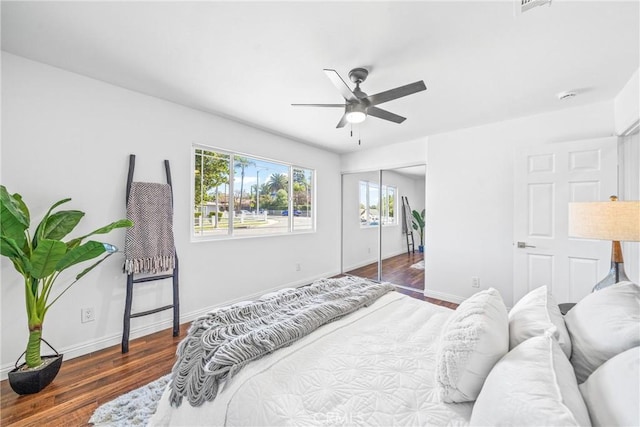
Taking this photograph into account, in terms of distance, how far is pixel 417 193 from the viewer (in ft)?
14.7

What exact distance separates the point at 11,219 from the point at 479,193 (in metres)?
4.48

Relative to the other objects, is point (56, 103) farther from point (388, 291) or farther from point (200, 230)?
point (388, 291)

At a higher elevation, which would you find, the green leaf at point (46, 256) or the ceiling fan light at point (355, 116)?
the ceiling fan light at point (355, 116)

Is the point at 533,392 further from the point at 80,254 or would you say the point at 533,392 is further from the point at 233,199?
the point at 233,199

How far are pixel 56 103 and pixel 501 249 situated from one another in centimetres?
481

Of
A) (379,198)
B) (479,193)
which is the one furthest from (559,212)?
(379,198)

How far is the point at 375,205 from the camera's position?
4.96 m

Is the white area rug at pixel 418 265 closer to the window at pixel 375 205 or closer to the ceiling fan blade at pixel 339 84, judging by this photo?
the window at pixel 375 205

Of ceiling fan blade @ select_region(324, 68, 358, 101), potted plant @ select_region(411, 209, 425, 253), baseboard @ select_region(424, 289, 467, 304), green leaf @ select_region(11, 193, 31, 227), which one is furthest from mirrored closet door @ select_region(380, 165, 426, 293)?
green leaf @ select_region(11, 193, 31, 227)

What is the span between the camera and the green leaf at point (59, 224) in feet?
6.35

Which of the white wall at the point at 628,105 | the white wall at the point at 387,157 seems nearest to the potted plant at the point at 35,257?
the white wall at the point at 387,157

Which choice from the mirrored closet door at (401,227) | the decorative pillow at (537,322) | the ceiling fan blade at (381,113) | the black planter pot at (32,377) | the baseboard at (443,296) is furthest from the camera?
the mirrored closet door at (401,227)

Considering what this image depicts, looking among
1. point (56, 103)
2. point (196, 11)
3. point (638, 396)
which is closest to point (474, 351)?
point (638, 396)

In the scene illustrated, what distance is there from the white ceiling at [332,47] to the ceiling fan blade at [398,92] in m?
0.27
